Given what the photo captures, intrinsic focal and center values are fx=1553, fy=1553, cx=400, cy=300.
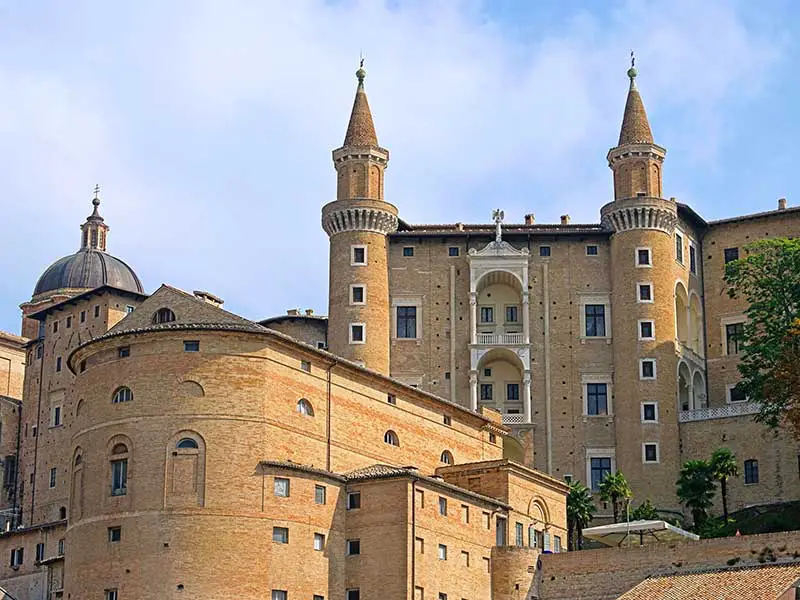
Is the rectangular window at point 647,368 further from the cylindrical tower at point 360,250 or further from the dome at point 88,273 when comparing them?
the dome at point 88,273

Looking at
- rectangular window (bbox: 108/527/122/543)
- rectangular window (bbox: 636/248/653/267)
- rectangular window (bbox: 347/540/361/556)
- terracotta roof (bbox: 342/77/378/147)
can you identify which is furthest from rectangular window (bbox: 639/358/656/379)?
rectangular window (bbox: 108/527/122/543)

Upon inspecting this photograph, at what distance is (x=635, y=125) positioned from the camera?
9031 centimetres

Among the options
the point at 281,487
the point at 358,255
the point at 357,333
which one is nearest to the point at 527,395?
the point at 357,333

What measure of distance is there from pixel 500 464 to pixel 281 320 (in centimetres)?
2829

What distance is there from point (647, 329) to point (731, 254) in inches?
373

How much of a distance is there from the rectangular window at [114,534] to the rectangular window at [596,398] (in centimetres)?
3459

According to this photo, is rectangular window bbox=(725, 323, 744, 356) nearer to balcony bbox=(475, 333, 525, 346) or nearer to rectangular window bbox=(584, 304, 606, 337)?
rectangular window bbox=(584, 304, 606, 337)

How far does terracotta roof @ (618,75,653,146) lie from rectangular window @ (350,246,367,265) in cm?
1633

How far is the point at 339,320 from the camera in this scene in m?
86.8

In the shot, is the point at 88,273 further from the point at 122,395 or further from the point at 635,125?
the point at 122,395

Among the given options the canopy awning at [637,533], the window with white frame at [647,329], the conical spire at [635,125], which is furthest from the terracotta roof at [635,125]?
the canopy awning at [637,533]

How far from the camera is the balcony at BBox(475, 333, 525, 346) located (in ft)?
287

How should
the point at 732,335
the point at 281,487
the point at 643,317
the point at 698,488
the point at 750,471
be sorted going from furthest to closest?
the point at 732,335 < the point at 643,317 < the point at 750,471 < the point at 698,488 < the point at 281,487

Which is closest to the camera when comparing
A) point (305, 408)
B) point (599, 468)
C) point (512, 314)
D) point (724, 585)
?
point (724, 585)
